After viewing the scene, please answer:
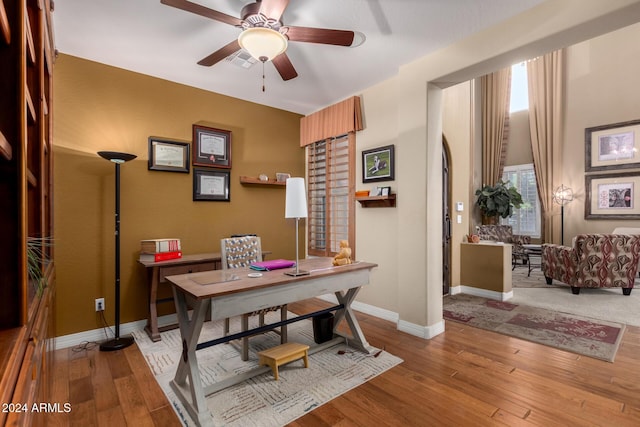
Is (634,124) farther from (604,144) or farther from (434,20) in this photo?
(434,20)

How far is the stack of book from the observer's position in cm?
317

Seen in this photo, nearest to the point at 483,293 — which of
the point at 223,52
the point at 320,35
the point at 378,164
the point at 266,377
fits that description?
the point at 378,164

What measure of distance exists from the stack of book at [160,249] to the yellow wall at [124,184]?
0.15 metres

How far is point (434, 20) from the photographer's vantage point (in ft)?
8.10

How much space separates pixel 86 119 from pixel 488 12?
375 centimetres

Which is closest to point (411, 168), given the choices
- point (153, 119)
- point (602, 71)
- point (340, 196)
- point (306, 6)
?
point (340, 196)

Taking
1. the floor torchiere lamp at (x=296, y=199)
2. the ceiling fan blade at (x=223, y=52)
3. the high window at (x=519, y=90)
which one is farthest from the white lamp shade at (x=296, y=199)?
the high window at (x=519, y=90)

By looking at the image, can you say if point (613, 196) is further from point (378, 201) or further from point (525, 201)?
point (378, 201)

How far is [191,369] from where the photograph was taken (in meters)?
2.00

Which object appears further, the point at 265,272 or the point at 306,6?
the point at 265,272

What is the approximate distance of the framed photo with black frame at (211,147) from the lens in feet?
12.3

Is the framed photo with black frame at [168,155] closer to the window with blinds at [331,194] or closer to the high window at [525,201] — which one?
the window with blinds at [331,194]

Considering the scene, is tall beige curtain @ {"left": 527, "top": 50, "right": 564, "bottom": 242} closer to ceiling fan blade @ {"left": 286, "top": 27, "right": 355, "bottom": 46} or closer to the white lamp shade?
ceiling fan blade @ {"left": 286, "top": 27, "right": 355, "bottom": 46}

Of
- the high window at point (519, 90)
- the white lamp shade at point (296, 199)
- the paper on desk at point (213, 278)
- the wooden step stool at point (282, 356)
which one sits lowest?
the wooden step stool at point (282, 356)
